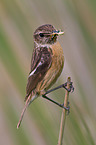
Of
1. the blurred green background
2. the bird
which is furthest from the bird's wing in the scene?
the blurred green background

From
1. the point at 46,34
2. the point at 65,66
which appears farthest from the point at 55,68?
the point at 46,34

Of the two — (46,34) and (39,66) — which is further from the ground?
(46,34)

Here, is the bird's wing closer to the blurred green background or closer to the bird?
the bird

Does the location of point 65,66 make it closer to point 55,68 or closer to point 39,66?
point 55,68

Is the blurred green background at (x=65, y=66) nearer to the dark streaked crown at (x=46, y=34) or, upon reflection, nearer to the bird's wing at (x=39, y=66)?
the dark streaked crown at (x=46, y=34)

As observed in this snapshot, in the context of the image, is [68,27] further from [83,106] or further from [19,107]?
[19,107]

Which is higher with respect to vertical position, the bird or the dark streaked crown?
the dark streaked crown
